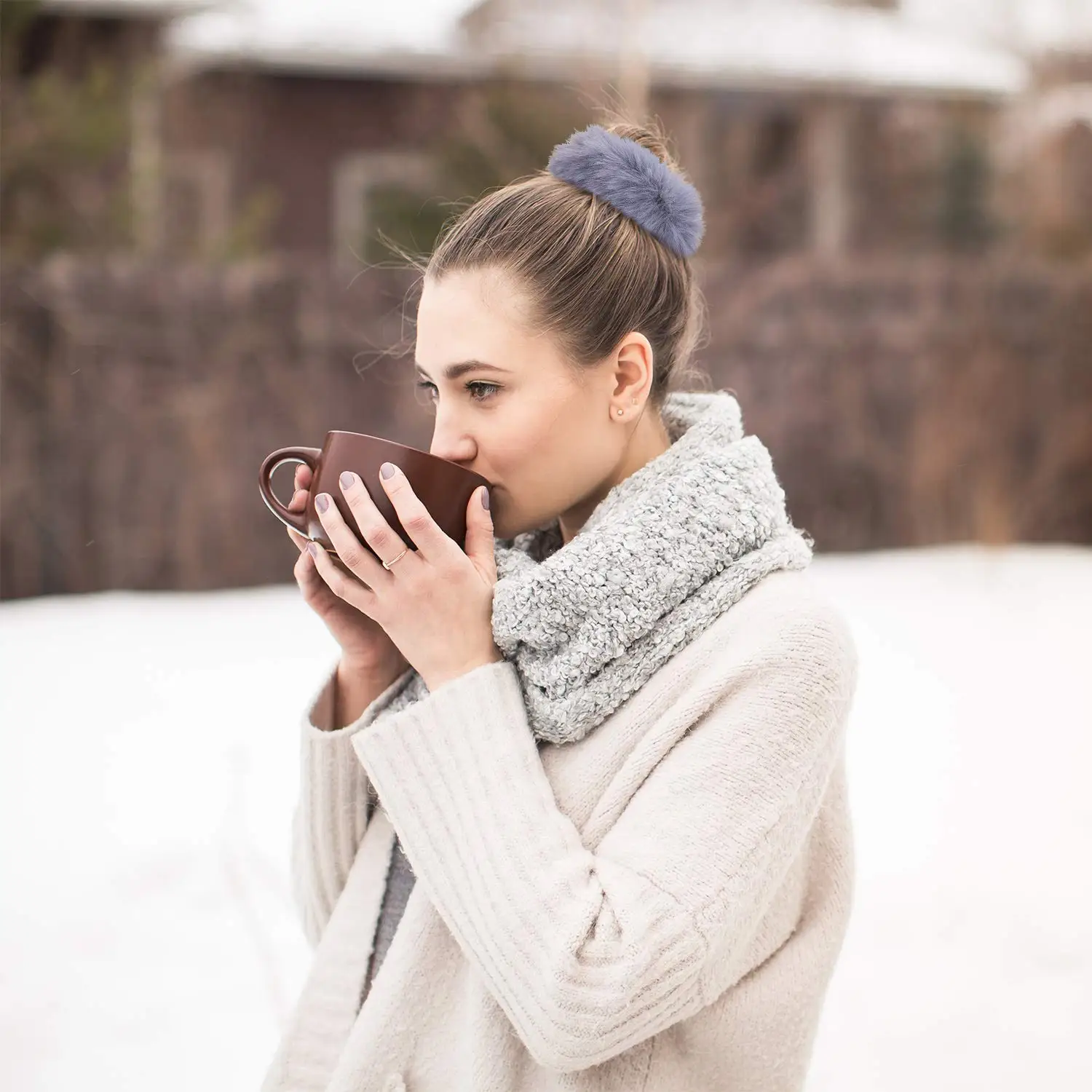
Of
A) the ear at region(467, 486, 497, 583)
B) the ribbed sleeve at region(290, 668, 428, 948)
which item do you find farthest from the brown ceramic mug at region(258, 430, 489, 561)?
the ribbed sleeve at region(290, 668, 428, 948)

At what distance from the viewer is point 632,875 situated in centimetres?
113

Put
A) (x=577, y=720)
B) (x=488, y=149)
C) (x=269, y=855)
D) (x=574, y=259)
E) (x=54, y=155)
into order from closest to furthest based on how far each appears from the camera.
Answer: (x=577, y=720) → (x=574, y=259) → (x=269, y=855) → (x=54, y=155) → (x=488, y=149)

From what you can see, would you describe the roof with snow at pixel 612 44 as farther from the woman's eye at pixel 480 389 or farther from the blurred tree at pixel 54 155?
the woman's eye at pixel 480 389

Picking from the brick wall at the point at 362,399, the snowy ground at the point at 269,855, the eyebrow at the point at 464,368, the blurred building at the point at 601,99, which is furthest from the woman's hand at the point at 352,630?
the blurred building at the point at 601,99

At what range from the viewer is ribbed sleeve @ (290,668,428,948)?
1.46 metres

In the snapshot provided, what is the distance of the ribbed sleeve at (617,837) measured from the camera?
1.12 meters

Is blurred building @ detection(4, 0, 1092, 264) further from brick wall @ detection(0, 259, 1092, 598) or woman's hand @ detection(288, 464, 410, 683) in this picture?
woman's hand @ detection(288, 464, 410, 683)

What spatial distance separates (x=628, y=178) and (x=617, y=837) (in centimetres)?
72

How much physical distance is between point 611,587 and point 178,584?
5.39 m

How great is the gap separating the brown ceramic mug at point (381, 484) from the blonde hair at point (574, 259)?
0.63 ft

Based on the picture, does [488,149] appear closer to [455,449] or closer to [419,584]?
[455,449]

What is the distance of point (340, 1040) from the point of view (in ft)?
4.69

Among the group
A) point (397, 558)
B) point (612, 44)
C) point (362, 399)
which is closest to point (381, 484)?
point (397, 558)

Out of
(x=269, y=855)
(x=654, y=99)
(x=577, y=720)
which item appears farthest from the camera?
(x=654, y=99)
